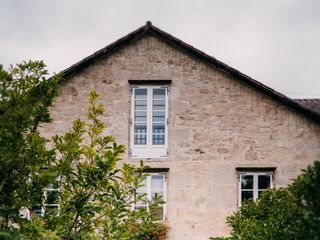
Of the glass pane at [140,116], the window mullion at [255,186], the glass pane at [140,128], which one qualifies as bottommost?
the window mullion at [255,186]

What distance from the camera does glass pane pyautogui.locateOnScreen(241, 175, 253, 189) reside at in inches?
508

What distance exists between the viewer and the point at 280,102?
513 inches

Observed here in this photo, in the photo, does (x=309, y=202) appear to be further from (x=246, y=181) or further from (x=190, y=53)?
(x=190, y=53)

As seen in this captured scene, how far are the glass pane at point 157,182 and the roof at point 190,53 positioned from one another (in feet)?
13.1

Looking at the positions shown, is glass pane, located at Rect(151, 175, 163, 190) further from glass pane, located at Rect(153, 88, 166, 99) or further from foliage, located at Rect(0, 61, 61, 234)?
foliage, located at Rect(0, 61, 61, 234)

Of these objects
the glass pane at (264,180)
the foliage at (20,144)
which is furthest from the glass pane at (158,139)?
the foliage at (20,144)

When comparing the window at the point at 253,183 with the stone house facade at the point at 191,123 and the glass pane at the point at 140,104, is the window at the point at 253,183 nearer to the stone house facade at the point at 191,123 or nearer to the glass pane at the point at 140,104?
the stone house facade at the point at 191,123

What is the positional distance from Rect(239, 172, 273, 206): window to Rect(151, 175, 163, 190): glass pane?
2470mm

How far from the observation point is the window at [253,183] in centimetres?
1284

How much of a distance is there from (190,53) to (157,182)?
4.24 meters

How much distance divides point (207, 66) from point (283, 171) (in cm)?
406

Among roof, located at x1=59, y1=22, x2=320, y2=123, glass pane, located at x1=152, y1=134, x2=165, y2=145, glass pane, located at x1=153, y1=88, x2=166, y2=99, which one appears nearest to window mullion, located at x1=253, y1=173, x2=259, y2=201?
roof, located at x1=59, y1=22, x2=320, y2=123

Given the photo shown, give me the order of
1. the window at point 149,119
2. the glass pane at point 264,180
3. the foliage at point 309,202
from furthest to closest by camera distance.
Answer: the window at point 149,119 → the glass pane at point 264,180 → the foliage at point 309,202

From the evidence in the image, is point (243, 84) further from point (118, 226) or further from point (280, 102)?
point (118, 226)
